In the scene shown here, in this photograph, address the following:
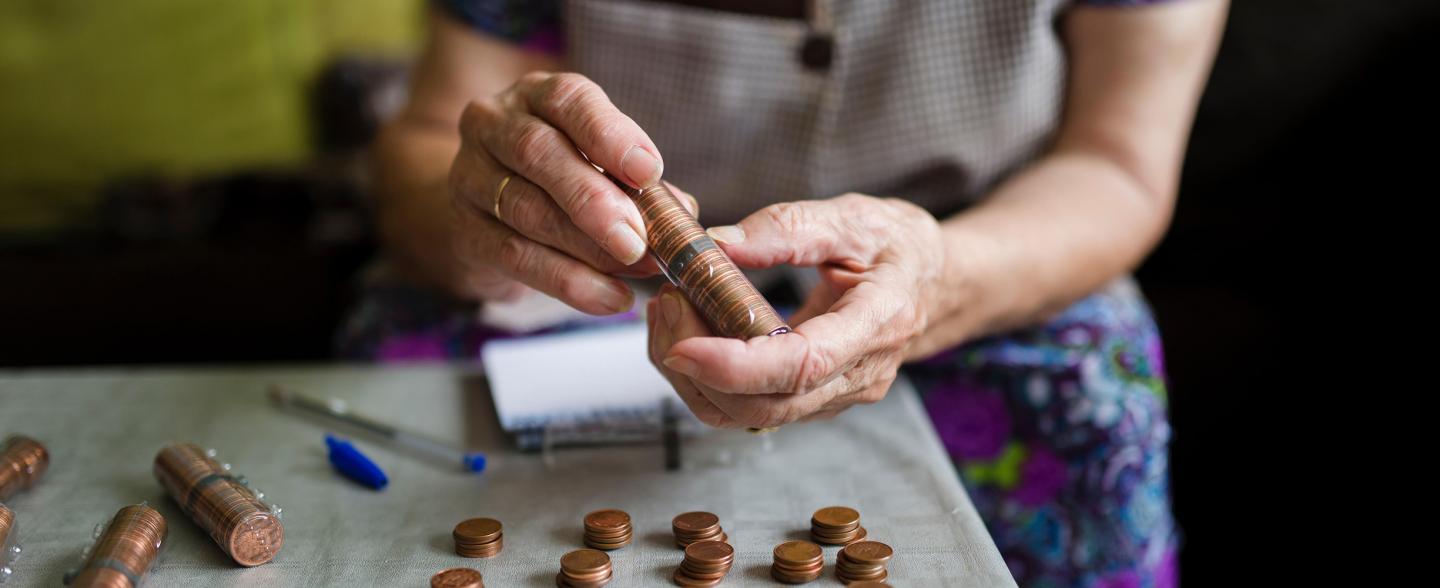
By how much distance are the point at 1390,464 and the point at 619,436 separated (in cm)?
143

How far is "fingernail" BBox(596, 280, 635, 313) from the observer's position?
0.77 metres

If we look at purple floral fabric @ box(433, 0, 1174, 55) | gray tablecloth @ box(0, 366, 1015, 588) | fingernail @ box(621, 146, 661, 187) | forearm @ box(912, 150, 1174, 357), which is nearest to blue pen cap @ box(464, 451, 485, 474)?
gray tablecloth @ box(0, 366, 1015, 588)

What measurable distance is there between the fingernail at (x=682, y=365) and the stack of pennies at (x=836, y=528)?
116mm

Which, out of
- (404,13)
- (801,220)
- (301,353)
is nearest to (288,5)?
(404,13)

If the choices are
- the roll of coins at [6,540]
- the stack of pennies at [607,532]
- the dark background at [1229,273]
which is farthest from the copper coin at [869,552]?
the dark background at [1229,273]

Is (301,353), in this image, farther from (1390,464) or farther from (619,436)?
(1390,464)

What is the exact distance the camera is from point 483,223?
2.75 feet

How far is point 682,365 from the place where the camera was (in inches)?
24.6

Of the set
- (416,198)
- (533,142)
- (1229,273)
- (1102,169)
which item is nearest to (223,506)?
(533,142)

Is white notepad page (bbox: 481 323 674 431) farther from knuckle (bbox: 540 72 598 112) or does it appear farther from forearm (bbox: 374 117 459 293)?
knuckle (bbox: 540 72 598 112)

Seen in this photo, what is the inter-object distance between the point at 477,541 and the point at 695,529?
4.8 inches

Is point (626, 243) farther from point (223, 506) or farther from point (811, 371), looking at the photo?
point (223, 506)

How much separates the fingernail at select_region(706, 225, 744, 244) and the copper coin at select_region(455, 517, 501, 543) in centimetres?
22

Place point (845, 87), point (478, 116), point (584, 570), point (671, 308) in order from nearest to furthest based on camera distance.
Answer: point (584, 570)
point (671, 308)
point (478, 116)
point (845, 87)
